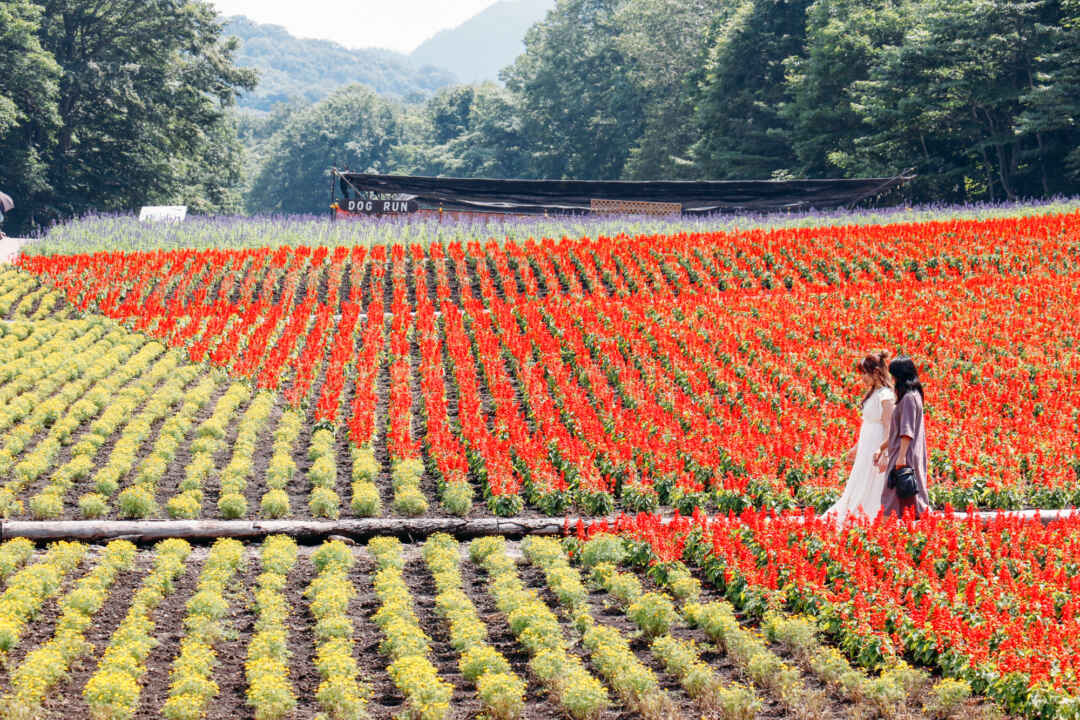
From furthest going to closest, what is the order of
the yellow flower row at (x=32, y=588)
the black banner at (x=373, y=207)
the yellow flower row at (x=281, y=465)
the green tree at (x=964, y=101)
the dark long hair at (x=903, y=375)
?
the green tree at (x=964, y=101) < the black banner at (x=373, y=207) < the yellow flower row at (x=281, y=465) < the dark long hair at (x=903, y=375) < the yellow flower row at (x=32, y=588)

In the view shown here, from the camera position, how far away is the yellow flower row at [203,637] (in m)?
7.14

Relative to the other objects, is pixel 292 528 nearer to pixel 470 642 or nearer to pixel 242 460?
pixel 242 460

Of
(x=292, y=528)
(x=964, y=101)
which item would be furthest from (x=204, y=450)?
(x=964, y=101)

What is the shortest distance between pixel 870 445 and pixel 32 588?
22.7 ft

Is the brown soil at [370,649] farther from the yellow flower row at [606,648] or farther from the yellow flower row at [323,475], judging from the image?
the yellow flower row at [606,648]

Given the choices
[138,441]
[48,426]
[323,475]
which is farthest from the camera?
[48,426]

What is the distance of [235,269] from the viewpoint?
2258 cm

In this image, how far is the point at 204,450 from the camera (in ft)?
43.1

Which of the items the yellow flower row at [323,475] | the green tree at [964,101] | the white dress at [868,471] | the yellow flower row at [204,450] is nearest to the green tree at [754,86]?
the green tree at [964,101]

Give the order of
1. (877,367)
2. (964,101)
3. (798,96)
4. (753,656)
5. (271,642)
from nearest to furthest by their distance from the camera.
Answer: (753,656) < (271,642) < (877,367) < (964,101) < (798,96)

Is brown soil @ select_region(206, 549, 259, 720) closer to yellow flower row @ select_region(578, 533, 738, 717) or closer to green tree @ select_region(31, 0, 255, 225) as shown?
yellow flower row @ select_region(578, 533, 738, 717)

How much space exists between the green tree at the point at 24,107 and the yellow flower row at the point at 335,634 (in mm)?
38198

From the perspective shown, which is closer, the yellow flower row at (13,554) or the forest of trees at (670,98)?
the yellow flower row at (13,554)

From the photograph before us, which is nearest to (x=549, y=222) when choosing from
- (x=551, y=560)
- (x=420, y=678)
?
(x=551, y=560)
